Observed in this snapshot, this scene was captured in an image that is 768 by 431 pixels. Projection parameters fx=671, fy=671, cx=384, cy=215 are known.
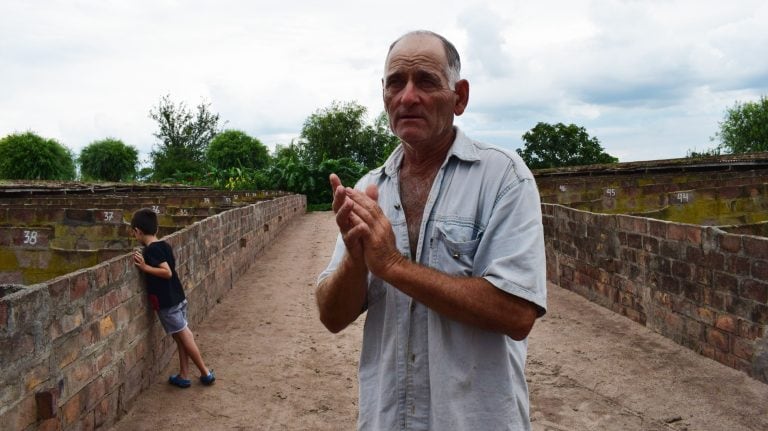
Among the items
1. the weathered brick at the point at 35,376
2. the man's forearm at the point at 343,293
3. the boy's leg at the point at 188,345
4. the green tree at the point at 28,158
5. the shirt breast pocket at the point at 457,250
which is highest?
the green tree at the point at 28,158

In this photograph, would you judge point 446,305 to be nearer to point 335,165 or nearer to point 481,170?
point 481,170

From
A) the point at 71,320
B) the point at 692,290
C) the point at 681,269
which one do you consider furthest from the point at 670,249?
the point at 71,320

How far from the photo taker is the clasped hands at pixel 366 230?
171cm

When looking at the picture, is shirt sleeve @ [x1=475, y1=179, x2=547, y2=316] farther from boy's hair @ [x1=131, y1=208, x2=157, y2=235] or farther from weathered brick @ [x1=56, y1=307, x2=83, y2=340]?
boy's hair @ [x1=131, y1=208, x2=157, y2=235]

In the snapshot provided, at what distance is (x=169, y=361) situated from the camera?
21.4 ft

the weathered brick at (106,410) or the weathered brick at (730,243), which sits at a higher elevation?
the weathered brick at (730,243)

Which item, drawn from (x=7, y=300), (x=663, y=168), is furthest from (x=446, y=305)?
(x=663, y=168)

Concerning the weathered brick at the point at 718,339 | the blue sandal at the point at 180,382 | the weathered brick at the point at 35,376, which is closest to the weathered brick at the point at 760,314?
the weathered brick at the point at 718,339

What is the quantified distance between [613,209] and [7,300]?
11132 mm

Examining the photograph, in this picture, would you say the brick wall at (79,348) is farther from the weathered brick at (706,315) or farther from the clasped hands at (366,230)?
the weathered brick at (706,315)

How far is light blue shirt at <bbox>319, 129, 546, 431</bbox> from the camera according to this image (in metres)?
1.72

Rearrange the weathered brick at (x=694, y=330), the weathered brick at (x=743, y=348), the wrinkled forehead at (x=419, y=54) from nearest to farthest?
the wrinkled forehead at (x=419, y=54) < the weathered brick at (x=743, y=348) < the weathered brick at (x=694, y=330)

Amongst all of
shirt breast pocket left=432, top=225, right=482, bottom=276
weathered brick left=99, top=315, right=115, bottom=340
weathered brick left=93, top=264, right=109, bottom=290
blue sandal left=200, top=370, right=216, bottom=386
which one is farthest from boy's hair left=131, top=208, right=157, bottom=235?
shirt breast pocket left=432, top=225, right=482, bottom=276

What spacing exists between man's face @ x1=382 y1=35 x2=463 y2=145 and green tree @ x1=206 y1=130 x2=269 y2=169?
178 feet
